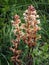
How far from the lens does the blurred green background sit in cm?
307

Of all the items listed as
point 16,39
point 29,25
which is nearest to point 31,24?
point 29,25

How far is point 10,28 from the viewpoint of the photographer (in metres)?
3.53

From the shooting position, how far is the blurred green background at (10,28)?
3.07 meters

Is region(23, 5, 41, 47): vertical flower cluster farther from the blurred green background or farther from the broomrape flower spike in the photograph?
the blurred green background

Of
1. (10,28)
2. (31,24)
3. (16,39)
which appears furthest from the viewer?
(10,28)

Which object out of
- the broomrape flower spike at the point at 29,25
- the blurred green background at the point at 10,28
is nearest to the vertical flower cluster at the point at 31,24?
the broomrape flower spike at the point at 29,25

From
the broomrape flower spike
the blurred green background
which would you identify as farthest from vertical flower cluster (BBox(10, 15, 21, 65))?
the blurred green background

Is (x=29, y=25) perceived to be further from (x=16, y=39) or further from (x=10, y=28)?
(x=10, y=28)

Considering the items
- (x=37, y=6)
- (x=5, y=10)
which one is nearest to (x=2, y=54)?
(x=5, y=10)

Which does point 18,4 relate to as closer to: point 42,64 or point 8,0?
point 8,0

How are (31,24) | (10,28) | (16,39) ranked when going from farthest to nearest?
(10,28) < (16,39) < (31,24)

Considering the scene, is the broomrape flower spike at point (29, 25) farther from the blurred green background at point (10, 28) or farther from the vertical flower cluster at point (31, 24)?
the blurred green background at point (10, 28)

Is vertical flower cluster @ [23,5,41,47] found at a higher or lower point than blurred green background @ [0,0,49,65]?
higher

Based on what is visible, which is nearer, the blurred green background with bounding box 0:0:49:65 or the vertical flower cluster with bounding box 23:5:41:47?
the vertical flower cluster with bounding box 23:5:41:47
